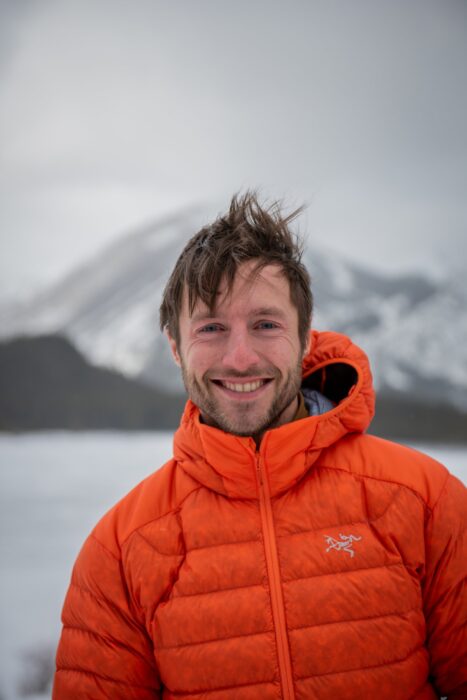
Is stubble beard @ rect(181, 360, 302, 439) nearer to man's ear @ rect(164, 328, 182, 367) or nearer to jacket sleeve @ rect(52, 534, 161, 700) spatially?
man's ear @ rect(164, 328, 182, 367)

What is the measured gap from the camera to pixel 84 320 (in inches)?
230

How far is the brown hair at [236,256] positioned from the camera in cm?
153

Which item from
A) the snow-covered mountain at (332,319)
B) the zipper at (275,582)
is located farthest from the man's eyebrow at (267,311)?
the snow-covered mountain at (332,319)

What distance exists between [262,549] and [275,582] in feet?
0.31

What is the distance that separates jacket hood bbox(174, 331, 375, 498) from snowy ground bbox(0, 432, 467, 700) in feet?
4.62

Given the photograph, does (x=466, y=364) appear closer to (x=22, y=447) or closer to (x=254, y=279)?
(x=254, y=279)

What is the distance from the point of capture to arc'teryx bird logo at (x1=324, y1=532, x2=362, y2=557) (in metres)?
1.35

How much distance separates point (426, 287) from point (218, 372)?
483 centimetres

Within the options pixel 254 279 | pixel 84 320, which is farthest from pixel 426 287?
pixel 254 279

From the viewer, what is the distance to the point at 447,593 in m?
1.33

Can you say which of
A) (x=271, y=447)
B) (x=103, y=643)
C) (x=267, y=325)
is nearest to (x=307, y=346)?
(x=267, y=325)

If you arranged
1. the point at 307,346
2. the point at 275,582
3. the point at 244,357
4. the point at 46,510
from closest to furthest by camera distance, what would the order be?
the point at 275,582
the point at 244,357
the point at 307,346
the point at 46,510

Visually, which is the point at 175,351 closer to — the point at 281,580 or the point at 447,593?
the point at 281,580

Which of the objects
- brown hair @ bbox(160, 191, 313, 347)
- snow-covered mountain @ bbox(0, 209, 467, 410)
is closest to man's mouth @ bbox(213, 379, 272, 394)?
brown hair @ bbox(160, 191, 313, 347)
